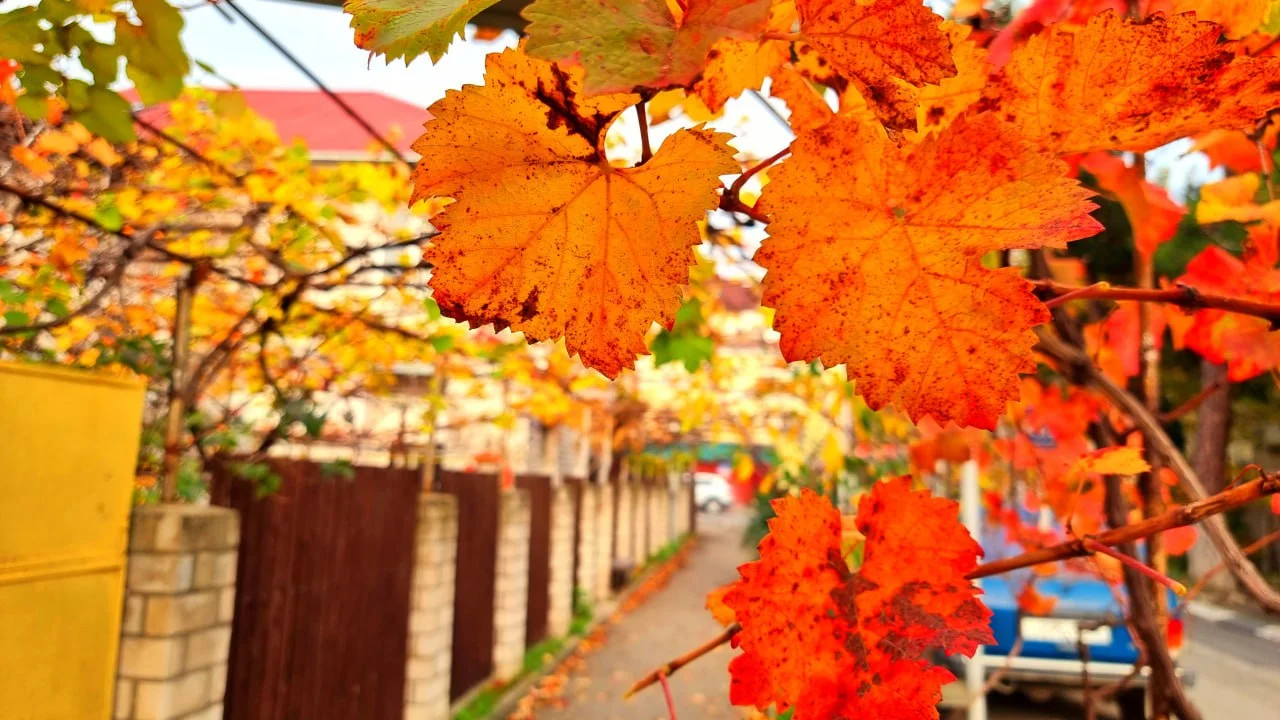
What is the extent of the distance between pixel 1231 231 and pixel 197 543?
11.5 metres

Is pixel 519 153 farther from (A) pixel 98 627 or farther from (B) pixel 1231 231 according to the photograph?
(B) pixel 1231 231

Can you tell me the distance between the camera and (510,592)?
26.2 feet

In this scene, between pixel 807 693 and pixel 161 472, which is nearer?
pixel 807 693

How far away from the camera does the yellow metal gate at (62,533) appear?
2.15 metres

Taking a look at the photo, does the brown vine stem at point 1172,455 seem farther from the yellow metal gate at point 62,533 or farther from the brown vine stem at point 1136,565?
the yellow metal gate at point 62,533

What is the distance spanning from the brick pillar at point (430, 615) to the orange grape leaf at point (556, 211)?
18.7ft

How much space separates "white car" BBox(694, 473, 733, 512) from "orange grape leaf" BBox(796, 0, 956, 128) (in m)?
41.0

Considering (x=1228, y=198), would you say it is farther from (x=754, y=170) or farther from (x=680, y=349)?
(x=680, y=349)

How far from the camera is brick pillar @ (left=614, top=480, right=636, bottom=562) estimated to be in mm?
14180

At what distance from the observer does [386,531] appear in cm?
528

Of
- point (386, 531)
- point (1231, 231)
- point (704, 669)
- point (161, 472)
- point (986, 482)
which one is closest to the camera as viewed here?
point (161, 472)

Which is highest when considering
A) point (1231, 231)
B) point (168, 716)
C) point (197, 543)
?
point (1231, 231)

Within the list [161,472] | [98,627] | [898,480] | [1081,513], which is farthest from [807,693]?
[161,472]

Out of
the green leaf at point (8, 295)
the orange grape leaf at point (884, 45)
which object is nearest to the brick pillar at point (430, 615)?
the green leaf at point (8, 295)
